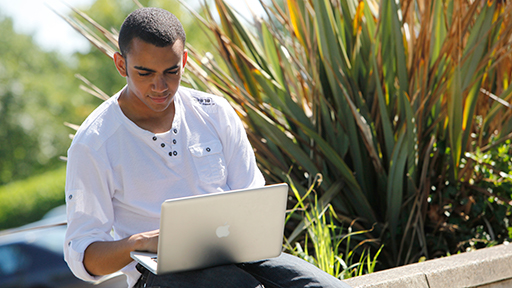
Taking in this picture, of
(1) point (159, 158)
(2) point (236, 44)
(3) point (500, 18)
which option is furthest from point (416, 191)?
(1) point (159, 158)

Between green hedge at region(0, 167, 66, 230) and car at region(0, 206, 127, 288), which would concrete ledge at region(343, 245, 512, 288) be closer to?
car at region(0, 206, 127, 288)

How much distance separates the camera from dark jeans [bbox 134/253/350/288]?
1403mm

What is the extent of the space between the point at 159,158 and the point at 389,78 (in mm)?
1655

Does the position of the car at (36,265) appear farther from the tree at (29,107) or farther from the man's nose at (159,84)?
the tree at (29,107)

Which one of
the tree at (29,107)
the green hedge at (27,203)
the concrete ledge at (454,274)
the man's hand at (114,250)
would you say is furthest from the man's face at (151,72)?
the tree at (29,107)

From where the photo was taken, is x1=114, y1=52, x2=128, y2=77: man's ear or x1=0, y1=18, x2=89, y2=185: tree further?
x1=0, y1=18, x2=89, y2=185: tree

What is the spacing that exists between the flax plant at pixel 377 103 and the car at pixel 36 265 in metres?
1.53

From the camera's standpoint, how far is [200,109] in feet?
5.95

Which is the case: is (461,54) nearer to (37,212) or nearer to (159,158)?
(159,158)

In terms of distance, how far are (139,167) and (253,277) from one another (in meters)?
0.50

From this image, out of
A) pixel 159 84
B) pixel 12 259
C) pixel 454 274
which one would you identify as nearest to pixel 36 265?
pixel 12 259

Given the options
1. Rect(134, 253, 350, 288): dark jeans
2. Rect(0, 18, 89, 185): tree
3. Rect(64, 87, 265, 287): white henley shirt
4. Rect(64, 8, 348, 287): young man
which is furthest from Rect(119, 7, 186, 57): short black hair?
Rect(0, 18, 89, 185): tree

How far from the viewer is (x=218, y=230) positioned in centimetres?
137

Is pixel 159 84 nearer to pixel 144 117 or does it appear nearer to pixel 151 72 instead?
pixel 151 72
